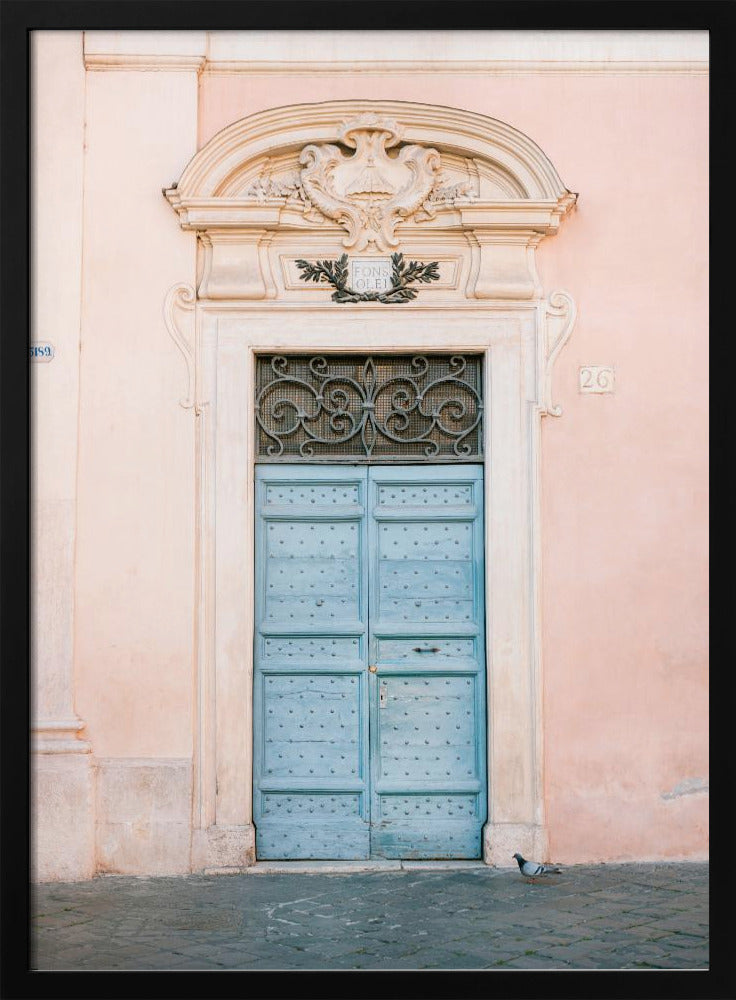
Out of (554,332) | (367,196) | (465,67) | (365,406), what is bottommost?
(365,406)

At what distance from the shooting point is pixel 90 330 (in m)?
7.36

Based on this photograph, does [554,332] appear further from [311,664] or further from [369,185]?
[311,664]

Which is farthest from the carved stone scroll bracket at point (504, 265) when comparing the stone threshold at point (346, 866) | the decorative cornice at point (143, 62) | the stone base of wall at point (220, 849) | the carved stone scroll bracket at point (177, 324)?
the stone base of wall at point (220, 849)

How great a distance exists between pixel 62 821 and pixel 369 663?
1919mm

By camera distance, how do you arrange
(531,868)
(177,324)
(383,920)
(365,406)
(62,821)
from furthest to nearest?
(365,406) → (177,324) → (62,821) → (531,868) → (383,920)

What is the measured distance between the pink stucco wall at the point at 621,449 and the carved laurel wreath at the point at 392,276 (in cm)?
74

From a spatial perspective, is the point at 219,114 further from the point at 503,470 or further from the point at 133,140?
the point at 503,470

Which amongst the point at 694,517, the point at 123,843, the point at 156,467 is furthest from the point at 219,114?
the point at 123,843

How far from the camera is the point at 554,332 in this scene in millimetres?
7422

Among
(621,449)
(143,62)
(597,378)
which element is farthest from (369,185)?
(621,449)

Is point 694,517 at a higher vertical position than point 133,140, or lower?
lower

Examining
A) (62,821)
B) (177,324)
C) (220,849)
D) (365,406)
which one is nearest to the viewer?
(62,821)
